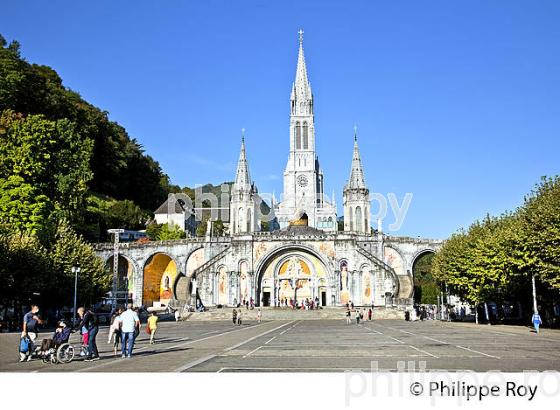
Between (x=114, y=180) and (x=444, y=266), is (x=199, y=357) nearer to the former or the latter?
(x=444, y=266)

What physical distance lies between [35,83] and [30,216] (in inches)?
1224

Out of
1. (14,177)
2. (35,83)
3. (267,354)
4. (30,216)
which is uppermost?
(35,83)

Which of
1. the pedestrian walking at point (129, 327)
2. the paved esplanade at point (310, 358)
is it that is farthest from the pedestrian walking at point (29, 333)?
the pedestrian walking at point (129, 327)

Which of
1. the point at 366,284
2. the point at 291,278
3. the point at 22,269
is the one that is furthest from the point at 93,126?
the point at 22,269

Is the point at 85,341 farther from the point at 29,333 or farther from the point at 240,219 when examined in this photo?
the point at 240,219

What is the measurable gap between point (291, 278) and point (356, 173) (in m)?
15.9

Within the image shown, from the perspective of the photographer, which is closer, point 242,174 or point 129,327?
point 129,327

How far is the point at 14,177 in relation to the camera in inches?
1658

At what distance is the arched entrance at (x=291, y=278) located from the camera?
63250 millimetres

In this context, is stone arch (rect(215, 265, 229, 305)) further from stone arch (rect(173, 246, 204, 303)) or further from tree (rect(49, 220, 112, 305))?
tree (rect(49, 220, 112, 305))

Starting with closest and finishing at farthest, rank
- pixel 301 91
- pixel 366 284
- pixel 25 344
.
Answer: pixel 25 344 → pixel 366 284 → pixel 301 91

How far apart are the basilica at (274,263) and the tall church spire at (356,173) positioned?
120 mm

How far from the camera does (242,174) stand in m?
70.9
